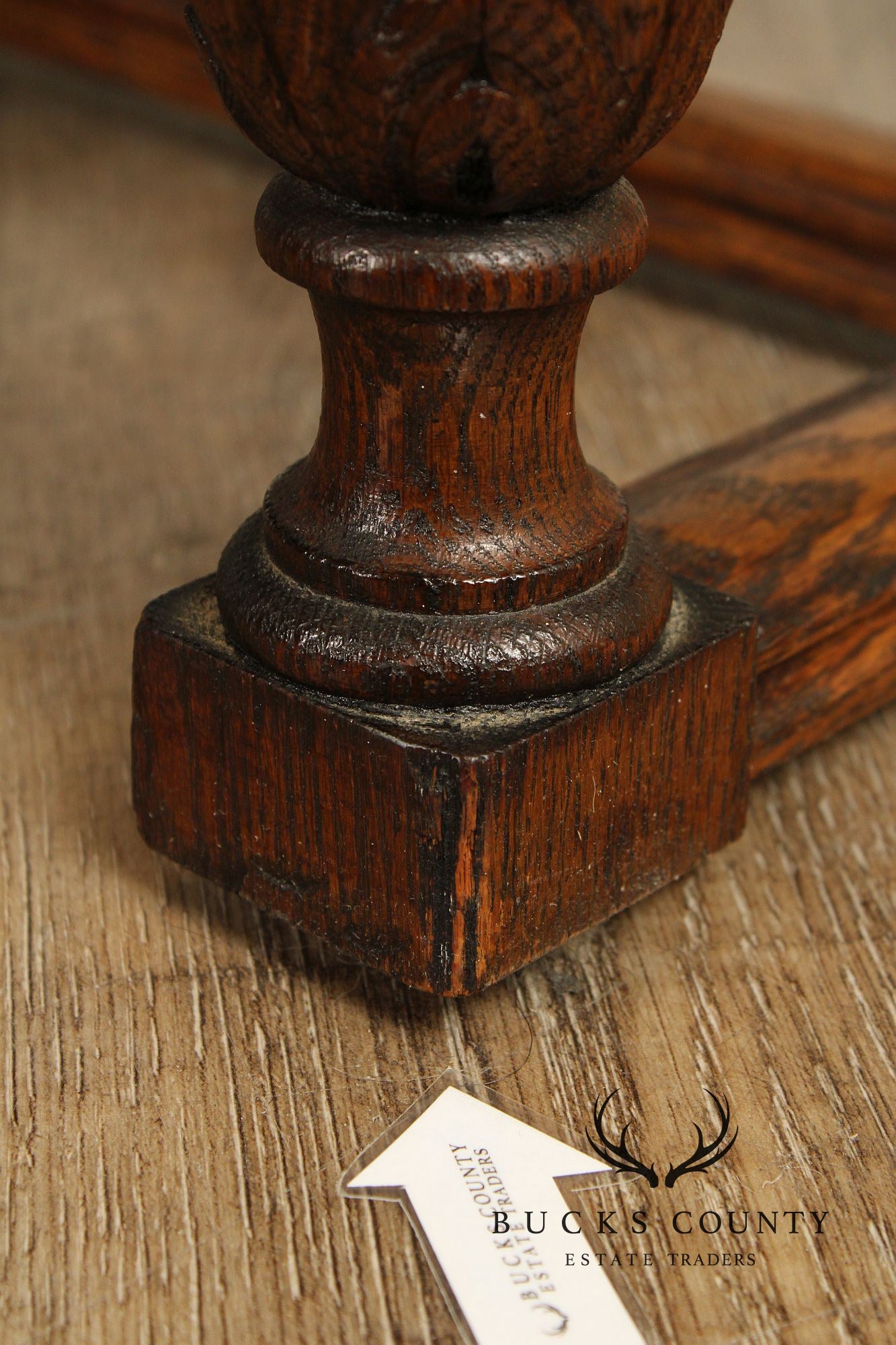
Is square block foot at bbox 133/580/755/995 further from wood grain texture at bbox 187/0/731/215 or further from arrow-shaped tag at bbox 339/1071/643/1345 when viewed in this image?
wood grain texture at bbox 187/0/731/215

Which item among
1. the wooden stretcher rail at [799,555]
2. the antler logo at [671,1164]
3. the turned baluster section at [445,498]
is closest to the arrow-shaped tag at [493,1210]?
the antler logo at [671,1164]

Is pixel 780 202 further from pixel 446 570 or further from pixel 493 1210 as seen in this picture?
pixel 493 1210

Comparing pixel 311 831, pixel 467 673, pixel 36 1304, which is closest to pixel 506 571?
pixel 467 673

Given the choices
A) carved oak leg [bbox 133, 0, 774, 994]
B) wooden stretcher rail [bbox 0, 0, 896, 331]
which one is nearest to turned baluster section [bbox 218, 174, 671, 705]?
carved oak leg [bbox 133, 0, 774, 994]

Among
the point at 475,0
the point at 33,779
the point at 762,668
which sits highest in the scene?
the point at 475,0

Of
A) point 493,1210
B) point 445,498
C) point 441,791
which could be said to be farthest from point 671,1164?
point 445,498

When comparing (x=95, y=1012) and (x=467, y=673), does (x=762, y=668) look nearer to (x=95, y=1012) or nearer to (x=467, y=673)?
(x=467, y=673)
